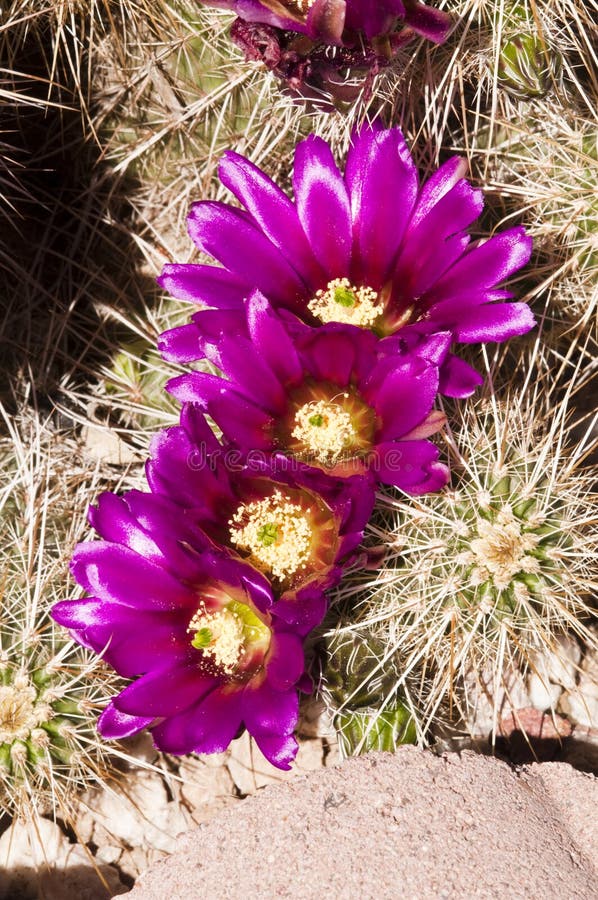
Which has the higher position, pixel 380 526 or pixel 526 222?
pixel 526 222

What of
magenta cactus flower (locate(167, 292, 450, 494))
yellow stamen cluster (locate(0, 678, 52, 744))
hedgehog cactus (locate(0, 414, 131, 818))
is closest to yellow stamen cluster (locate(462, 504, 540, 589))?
magenta cactus flower (locate(167, 292, 450, 494))

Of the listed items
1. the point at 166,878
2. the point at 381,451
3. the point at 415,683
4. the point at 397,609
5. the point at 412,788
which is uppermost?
the point at 381,451

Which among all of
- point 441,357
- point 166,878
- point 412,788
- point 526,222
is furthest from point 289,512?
point 526,222

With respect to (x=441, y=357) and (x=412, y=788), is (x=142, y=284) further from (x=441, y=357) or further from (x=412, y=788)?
(x=412, y=788)

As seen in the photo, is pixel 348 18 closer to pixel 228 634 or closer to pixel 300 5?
pixel 300 5

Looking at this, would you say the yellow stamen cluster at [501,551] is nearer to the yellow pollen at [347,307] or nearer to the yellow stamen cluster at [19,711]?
the yellow pollen at [347,307]

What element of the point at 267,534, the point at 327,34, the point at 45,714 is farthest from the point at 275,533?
the point at 327,34
